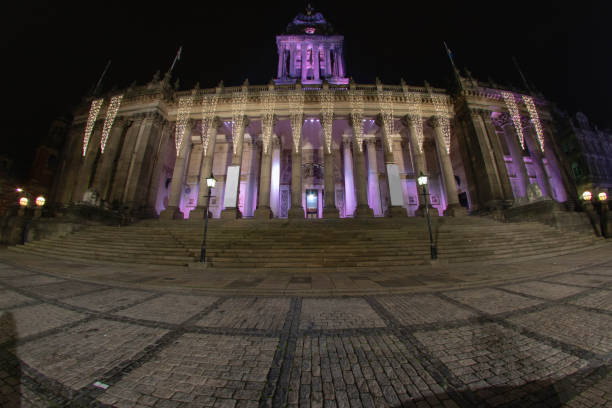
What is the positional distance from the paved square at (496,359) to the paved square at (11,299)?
6.48 metres

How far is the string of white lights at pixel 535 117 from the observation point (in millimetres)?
17828

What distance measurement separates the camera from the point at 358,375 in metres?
1.72

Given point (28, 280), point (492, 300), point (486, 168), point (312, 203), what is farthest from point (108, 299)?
point (486, 168)

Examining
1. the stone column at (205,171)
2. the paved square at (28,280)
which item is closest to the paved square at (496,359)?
the paved square at (28,280)

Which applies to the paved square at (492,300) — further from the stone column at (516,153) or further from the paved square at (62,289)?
the stone column at (516,153)

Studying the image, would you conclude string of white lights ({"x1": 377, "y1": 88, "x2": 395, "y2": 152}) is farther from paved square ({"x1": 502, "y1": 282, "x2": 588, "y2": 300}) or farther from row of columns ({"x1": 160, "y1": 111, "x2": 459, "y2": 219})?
paved square ({"x1": 502, "y1": 282, "x2": 588, "y2": 300})

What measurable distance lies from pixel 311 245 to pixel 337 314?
609cm

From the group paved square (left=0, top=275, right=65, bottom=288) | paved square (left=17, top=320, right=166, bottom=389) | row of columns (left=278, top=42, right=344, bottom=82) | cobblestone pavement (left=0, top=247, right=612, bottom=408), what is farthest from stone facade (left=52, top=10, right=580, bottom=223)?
row of columns (left=278, top=42, right=344, bottom=82)

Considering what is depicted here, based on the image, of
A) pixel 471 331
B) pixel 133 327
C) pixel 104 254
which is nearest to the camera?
pixel 471 331

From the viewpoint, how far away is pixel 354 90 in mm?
17562

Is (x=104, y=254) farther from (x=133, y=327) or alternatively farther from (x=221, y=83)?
(x=221, y=83)

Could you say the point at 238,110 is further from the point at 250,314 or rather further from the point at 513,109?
the point at 513,109

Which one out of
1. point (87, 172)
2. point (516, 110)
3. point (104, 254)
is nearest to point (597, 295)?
point (104, 254)

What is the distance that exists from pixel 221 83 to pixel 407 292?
71.0 feet
